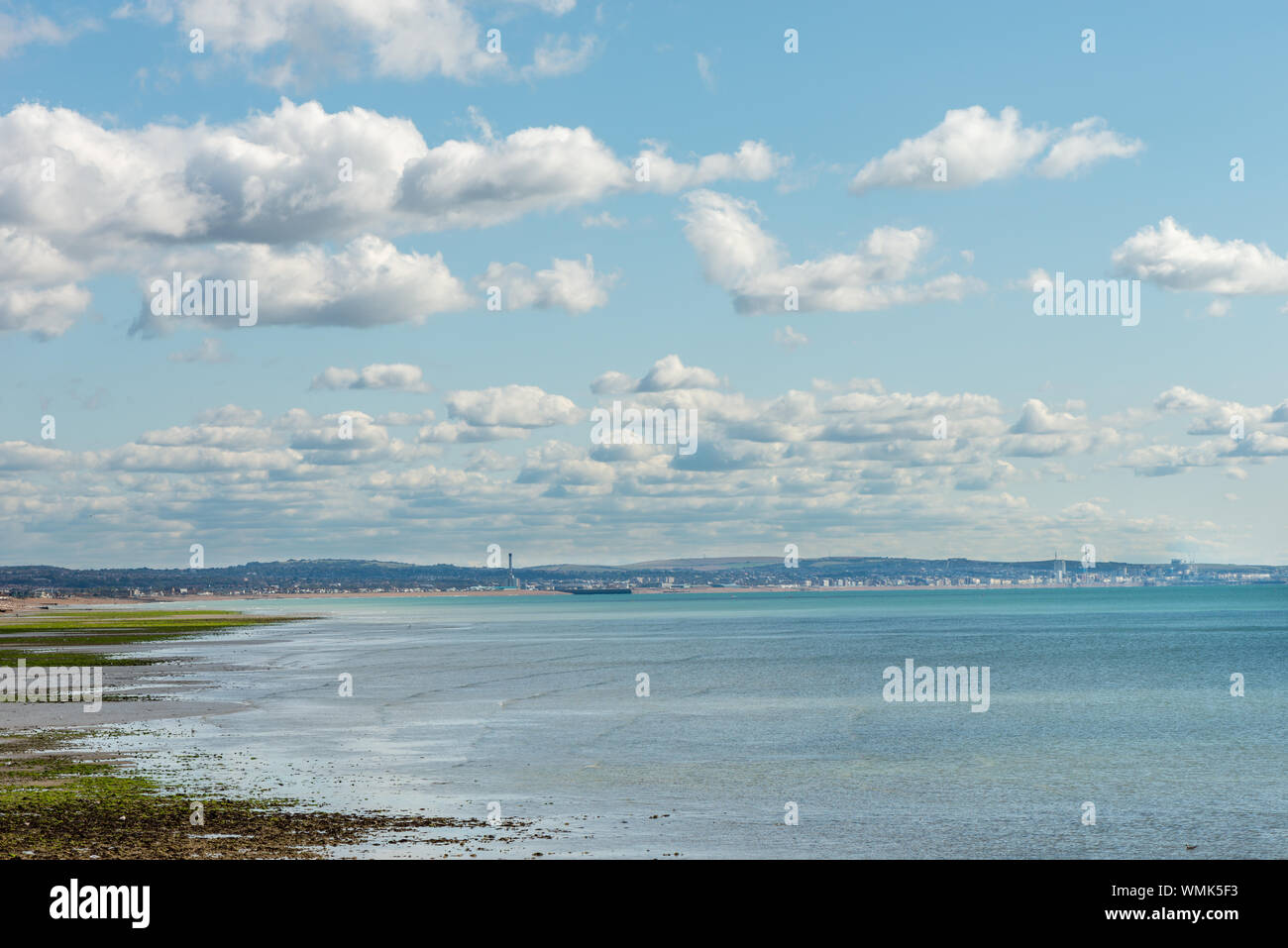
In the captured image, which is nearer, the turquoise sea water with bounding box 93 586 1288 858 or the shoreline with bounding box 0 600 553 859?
the shoreline with bounding box 0 600 553 859

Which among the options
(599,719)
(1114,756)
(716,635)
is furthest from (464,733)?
(716,635)

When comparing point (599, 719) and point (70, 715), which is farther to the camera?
point (599, 719)

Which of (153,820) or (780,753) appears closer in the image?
(153,820)

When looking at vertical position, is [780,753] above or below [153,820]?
below

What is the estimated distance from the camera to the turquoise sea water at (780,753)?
3562 centimetres

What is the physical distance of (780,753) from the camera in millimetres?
52000

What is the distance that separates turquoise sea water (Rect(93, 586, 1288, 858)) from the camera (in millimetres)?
35625

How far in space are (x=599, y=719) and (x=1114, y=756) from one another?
24.5 meters

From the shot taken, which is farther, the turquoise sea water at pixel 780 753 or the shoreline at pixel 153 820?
the turquoise sea water at pixel 780 753

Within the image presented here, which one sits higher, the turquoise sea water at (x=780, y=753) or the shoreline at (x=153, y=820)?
the shoreline at (x=153, y=820)

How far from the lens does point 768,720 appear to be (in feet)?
212

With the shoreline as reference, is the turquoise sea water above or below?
below
